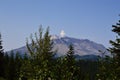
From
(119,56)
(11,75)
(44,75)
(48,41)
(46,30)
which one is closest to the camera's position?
(44,75)

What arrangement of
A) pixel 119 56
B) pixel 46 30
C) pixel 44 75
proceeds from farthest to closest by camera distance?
pixel 119 56
pixel 46 30
pixel 44 75

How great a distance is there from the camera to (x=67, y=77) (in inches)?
559

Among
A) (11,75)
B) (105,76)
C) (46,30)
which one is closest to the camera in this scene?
(105,76)

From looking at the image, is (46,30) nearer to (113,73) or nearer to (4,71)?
(113,73)

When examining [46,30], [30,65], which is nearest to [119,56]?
[46,30]

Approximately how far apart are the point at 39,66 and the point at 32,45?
3.48 m

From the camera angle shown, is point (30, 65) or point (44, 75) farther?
point (30, 65)

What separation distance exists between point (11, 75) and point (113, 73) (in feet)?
266

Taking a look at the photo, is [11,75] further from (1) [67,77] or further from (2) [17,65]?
(1) [67,77]

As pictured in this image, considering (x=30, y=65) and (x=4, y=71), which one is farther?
(x=4, y=71)

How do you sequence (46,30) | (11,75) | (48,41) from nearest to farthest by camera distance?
(48,41)
(46,30)
(11,75)

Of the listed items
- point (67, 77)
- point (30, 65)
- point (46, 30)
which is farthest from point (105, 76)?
point (46, 30)

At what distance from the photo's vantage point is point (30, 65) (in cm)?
1627

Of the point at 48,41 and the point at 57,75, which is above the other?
the point at 48,41
